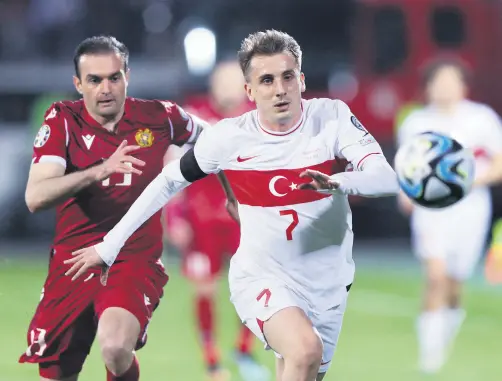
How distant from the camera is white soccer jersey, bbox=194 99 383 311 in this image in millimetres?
5688

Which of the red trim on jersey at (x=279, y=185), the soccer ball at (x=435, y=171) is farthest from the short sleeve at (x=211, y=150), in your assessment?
the soccer ball at (x=435, y=171)

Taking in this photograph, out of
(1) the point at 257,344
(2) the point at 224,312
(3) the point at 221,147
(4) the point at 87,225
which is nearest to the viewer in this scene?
(3) the point at 221,147

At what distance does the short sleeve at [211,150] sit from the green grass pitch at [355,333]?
3034 millimetres

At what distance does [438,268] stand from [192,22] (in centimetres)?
902

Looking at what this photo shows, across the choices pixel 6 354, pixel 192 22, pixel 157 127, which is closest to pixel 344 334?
pixel 6 354

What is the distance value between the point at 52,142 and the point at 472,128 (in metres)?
4.17

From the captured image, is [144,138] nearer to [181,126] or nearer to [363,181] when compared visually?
[181,126]

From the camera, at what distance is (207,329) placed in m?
8.87

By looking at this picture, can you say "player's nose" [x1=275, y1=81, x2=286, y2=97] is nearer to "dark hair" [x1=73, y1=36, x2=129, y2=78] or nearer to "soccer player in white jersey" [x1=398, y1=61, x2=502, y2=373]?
"dark hair" [x1=73, y1=36, x2=129, y2=78]

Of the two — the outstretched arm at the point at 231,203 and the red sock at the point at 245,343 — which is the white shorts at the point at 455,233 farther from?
the outstretched arm at the point at 231,203

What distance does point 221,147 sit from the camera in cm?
578

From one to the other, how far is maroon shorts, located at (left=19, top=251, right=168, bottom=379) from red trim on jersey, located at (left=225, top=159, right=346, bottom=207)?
750 millimetres

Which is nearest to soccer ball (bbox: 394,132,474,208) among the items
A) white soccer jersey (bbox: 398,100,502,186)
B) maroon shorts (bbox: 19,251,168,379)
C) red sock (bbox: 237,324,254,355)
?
maroon shorts (bbox: 19,251,168,379)

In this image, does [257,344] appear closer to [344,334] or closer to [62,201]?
[344,334]
